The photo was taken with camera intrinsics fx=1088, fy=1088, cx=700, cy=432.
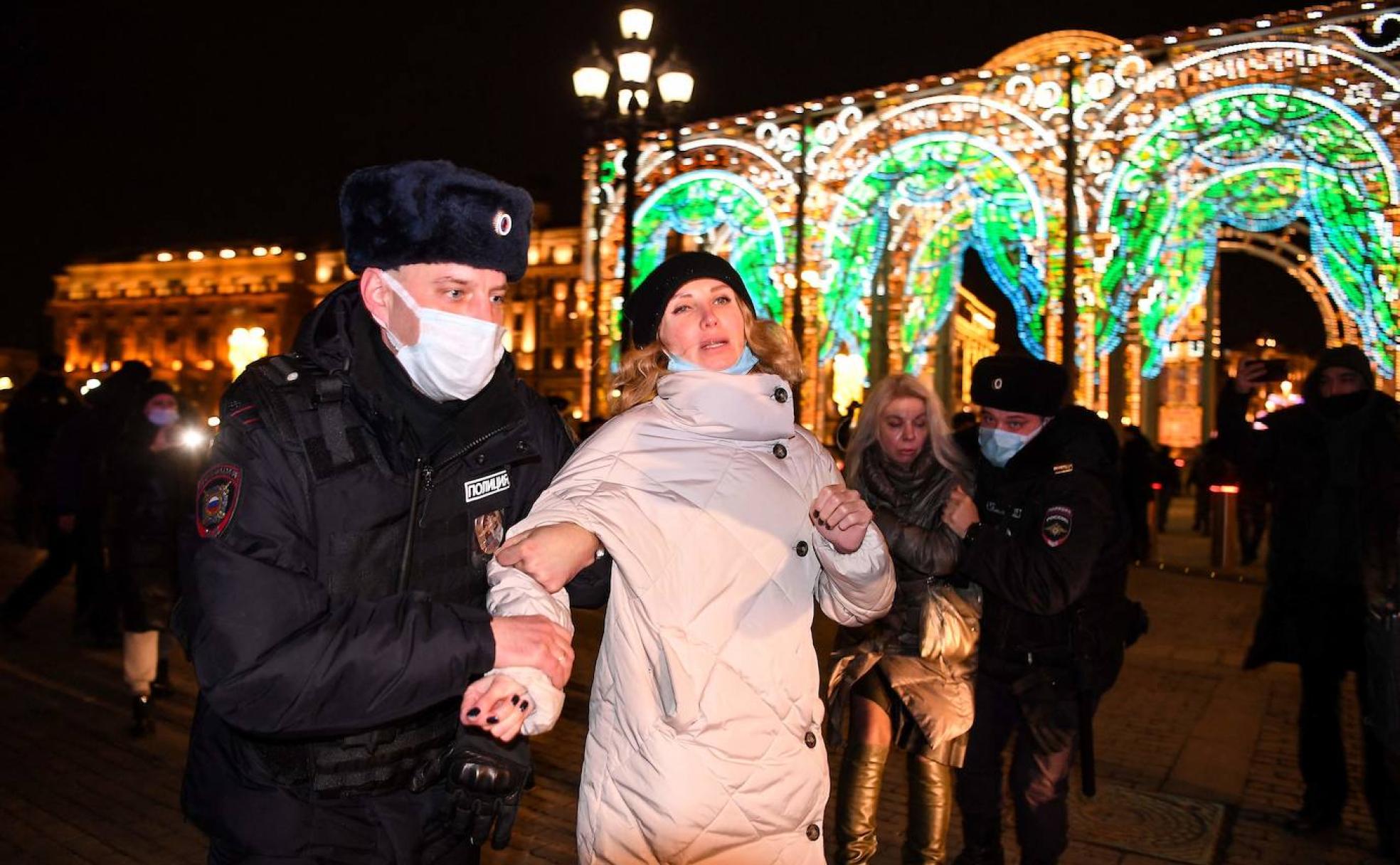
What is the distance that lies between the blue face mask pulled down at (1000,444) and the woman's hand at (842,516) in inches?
74.3

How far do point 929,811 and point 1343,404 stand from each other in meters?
2.83

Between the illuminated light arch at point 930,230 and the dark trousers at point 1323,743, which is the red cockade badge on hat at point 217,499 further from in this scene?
the illuminated light arch at point 930,230

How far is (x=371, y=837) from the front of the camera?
2.21 m

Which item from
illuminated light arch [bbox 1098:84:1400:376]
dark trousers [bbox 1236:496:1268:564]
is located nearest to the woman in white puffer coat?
illuminated light arch [bbox 1098:84:1400:376]

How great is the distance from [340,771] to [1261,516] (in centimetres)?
1605

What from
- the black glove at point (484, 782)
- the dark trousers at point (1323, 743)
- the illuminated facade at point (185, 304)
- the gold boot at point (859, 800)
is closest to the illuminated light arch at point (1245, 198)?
the dark trousers at point (1323, 743)

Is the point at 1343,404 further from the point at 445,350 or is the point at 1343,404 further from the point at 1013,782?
the point at 445,350

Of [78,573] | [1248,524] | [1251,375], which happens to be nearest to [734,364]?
[1251,375]

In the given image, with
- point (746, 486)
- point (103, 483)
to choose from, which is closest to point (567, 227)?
point (103, 483)

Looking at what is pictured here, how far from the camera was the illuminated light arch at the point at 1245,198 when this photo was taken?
1328 centimetres

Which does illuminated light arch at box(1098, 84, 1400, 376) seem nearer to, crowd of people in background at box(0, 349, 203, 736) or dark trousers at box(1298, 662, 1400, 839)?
dark trousers at box(1298, 662, 1400, 839)

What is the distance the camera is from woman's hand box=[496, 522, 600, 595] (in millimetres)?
2070

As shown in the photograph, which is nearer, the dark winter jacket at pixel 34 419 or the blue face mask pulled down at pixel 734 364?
the blue face mask pulled down at pixel 734 364

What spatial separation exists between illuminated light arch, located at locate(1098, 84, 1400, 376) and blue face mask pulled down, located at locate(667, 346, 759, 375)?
13.2 meters
